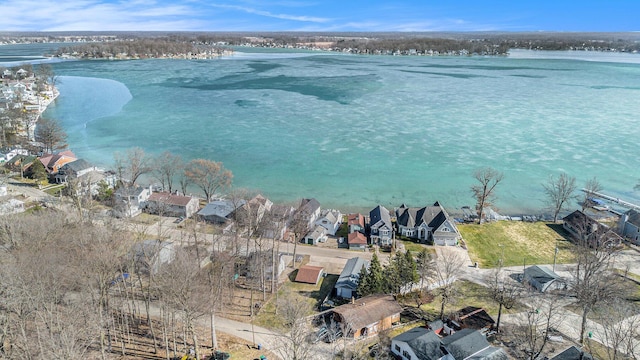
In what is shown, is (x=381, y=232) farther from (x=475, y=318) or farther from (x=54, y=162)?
(x=54, y=162)

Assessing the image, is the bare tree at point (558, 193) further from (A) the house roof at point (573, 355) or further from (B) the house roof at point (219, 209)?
(B) the house roof at point (219, 209)

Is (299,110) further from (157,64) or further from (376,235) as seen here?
(157,64)

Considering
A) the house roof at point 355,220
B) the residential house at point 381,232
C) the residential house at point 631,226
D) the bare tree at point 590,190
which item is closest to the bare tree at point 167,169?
the house roof at point 355,220

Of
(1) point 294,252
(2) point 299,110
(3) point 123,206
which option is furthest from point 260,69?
(1) point 294,252

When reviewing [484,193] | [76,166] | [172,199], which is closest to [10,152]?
[76,166]

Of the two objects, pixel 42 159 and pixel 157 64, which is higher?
pixel 157 64

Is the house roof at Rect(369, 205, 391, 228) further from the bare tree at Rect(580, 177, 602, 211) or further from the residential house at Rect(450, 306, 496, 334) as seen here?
the bare tree at Rect(580, 177, 602, 211)
